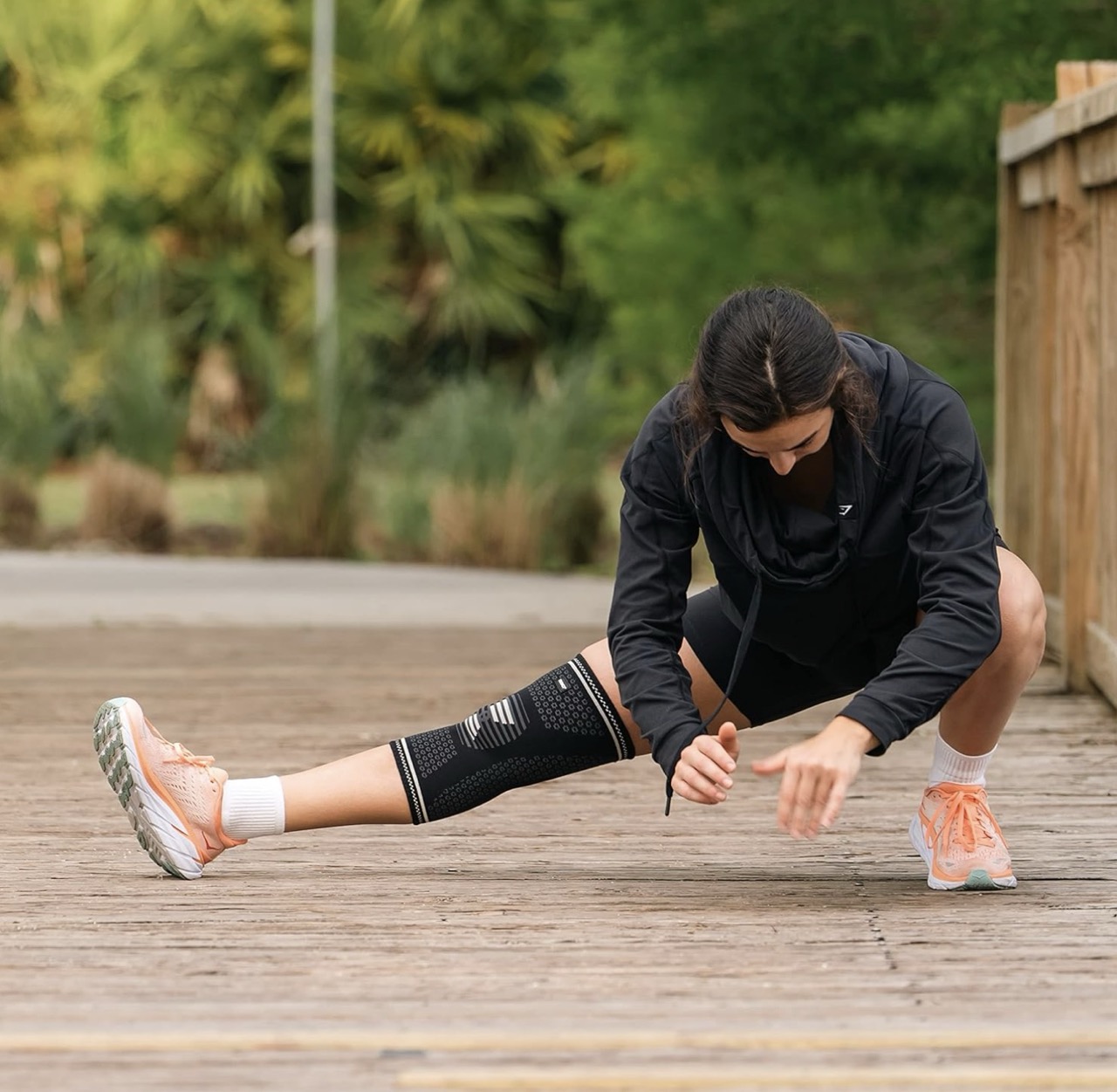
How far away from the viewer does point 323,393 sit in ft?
30.1

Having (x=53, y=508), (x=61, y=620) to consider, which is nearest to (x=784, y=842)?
(x=61, y=620)

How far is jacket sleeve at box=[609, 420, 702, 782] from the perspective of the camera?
2914 mm

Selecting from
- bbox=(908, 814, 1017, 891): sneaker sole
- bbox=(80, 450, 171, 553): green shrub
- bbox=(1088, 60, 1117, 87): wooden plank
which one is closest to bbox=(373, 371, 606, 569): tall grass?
bbox=(80, 450, 171, 553): green shrub

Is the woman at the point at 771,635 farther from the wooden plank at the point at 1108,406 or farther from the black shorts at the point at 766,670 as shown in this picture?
the wooden plank at the point at 1108,406

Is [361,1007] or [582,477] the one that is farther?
[582,477]

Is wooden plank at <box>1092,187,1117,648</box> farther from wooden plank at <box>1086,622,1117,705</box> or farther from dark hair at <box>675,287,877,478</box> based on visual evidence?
dark hair at <box>675,287,877,478</box>

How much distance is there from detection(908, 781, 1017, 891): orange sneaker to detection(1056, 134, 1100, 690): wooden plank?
1712 millimetres

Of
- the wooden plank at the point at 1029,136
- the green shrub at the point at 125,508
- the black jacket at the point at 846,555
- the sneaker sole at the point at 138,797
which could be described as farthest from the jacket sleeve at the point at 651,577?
the green shrub at the point at 125,508

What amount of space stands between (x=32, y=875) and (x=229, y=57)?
18623 mm

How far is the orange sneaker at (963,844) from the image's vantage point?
3000mm

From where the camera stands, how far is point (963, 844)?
3.02m

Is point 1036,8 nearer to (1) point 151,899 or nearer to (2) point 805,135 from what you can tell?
(2) point 805,135

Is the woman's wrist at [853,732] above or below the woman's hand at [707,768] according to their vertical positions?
above

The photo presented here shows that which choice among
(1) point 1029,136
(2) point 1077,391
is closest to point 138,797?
(2) point 1077,391
